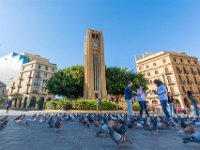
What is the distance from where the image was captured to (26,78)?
2024 inches

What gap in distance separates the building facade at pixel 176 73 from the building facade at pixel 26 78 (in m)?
37.1

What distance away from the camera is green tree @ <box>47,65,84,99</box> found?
24.6 m

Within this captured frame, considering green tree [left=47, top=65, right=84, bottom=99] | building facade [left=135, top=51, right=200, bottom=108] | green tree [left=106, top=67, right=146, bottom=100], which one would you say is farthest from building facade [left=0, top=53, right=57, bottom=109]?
building facade [left=135, top=51, right=200, bottom=108]

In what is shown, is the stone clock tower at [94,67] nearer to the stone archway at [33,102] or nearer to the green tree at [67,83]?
the green tree at [67,83]

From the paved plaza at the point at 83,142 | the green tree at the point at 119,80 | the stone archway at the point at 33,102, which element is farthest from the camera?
the stone archway at the point at 33,102

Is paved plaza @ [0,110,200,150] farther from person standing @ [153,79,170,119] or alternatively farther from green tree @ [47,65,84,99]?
green tree @ [47,65,84,99]

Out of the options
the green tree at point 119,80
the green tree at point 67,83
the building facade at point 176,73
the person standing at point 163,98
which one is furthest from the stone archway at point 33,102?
the person standing at point 163,98

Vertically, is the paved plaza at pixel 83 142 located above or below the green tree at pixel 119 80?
below

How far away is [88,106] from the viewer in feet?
58.2

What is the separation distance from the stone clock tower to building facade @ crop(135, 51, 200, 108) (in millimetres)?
20688

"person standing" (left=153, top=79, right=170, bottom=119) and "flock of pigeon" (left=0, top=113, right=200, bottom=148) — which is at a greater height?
"person standing" (left=153, top=79, right=170, bottom=119)

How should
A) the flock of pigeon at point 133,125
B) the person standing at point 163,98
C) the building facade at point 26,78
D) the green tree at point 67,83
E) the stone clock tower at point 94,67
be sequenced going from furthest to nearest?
the building facade at point 26,78, the stone clock tower at point 94,67, the green tree at point 67,83, the person standing at point 163,98, the flock of pigeon at point 133,125

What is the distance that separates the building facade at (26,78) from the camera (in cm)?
4841

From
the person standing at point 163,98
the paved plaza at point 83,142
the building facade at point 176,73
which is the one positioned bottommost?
the paved plaza at point 83,142
